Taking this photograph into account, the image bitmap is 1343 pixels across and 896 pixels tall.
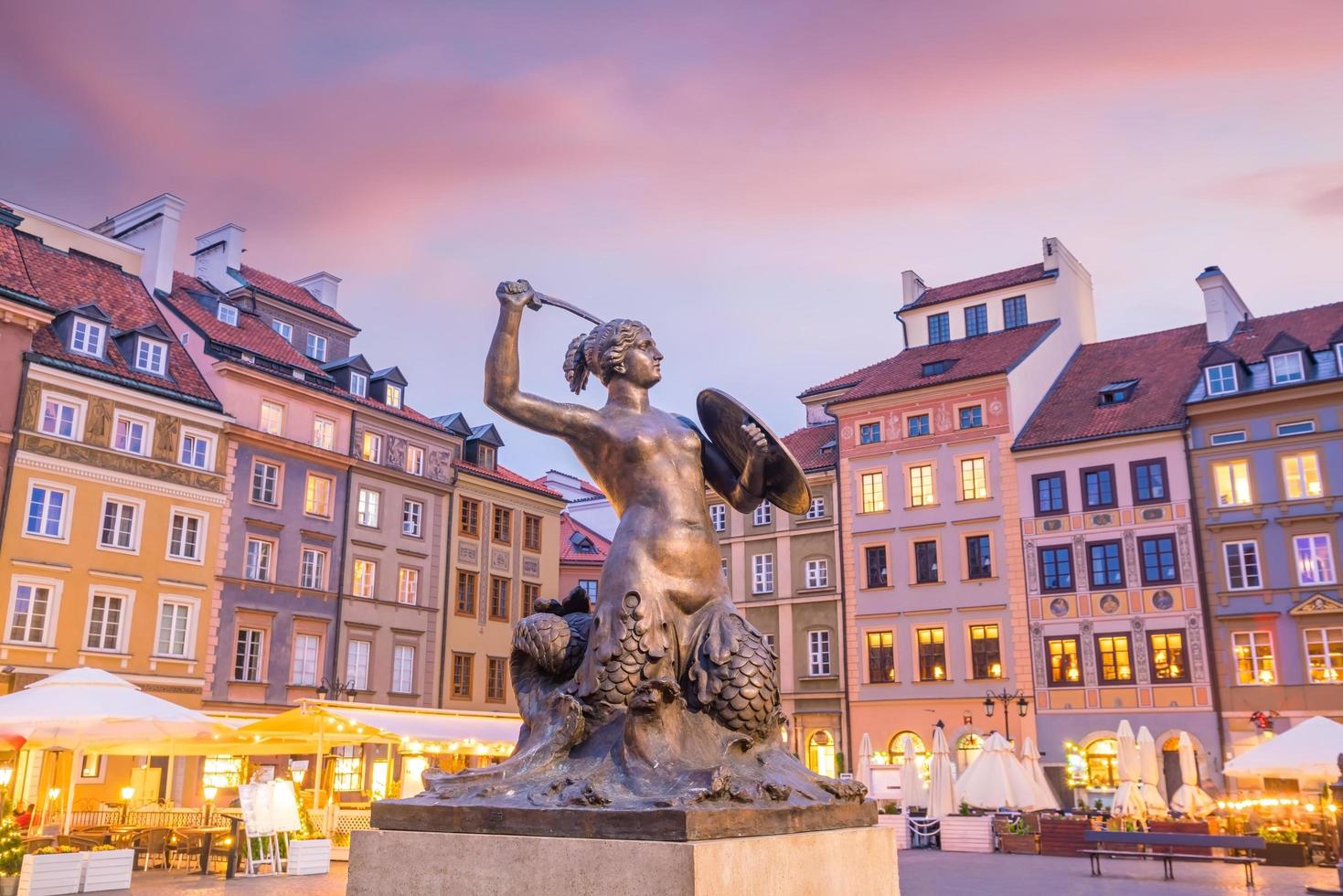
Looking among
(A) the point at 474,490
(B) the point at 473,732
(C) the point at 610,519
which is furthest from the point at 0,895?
(C) the point at 610,519

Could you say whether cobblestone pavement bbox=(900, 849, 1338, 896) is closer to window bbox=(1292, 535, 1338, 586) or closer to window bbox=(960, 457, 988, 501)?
window bbox=(1292, 535, 1338, 586)

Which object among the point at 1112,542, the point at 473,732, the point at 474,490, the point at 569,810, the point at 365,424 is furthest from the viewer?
the point at 474,490

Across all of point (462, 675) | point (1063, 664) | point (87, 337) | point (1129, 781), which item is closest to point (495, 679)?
point (462, 675)

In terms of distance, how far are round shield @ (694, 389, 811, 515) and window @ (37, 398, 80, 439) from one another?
2603cm

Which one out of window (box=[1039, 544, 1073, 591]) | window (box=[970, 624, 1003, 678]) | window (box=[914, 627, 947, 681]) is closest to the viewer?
window (box=[1039, 544, 1073, 591])

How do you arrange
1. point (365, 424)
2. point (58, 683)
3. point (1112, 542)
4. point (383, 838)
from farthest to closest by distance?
point (365, 424) < point (1112, 542) < point (58, 683) < point (383, 838)

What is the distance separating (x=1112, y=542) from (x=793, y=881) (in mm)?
31715

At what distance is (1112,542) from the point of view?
33438 millimetres

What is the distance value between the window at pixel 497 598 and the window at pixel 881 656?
12.3 metres

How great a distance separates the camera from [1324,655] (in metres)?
29.7

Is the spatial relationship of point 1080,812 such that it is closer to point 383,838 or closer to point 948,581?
point 948,581

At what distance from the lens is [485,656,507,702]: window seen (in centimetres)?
3856

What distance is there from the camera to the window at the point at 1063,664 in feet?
109

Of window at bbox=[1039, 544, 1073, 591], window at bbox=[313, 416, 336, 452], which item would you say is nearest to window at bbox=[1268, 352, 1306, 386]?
window at bbox=[1039, 544, 1073, 591]
